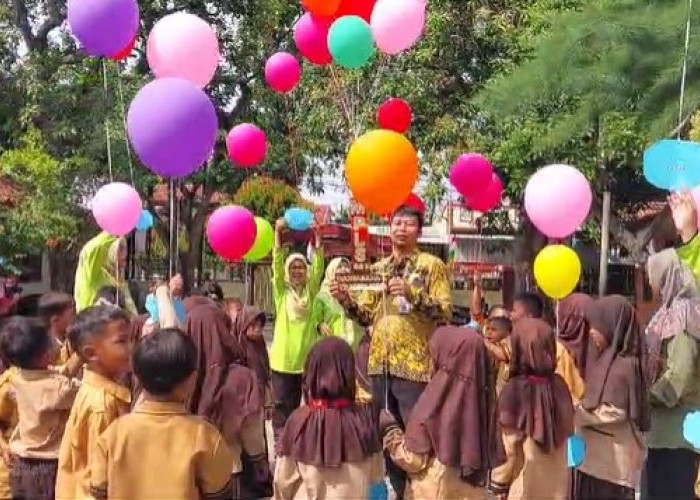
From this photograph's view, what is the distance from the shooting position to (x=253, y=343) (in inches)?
254

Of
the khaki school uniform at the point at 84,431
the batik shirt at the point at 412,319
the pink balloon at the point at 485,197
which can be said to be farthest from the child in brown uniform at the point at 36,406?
the pink balloon at the point at 485,197

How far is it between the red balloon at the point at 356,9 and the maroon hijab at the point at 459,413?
3.29 m

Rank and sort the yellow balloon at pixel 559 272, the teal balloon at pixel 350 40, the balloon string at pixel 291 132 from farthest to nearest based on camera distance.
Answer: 1. the balloon string at pixel 291 132
2. the teal balloon at pixel 350 40
3. the yellow balloon at pixel 559 272

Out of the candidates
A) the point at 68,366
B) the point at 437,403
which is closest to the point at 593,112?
the point at 437,403

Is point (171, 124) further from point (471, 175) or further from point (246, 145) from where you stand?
point (246, 145)

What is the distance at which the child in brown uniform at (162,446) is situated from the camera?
2.93 metres

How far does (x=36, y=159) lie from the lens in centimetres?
1220

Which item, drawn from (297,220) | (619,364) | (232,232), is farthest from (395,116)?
(619,364)

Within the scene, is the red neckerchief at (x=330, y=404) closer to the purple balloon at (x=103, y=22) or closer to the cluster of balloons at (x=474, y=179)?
the purple balloon at (x=103, y=22)

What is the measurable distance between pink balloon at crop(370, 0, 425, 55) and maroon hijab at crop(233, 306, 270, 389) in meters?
1.86

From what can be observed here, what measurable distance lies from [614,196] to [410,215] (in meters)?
10.4

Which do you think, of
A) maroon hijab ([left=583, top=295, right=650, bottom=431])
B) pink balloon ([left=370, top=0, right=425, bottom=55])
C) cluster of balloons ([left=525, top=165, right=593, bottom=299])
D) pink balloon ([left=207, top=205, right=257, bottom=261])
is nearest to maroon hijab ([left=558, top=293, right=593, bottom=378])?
maroon hijab ([left=583, top=295, right=650, bottom=431])

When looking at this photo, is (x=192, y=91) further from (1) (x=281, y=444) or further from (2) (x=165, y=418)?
(2) (x=165, y=418)

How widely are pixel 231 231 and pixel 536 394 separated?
2.61m
